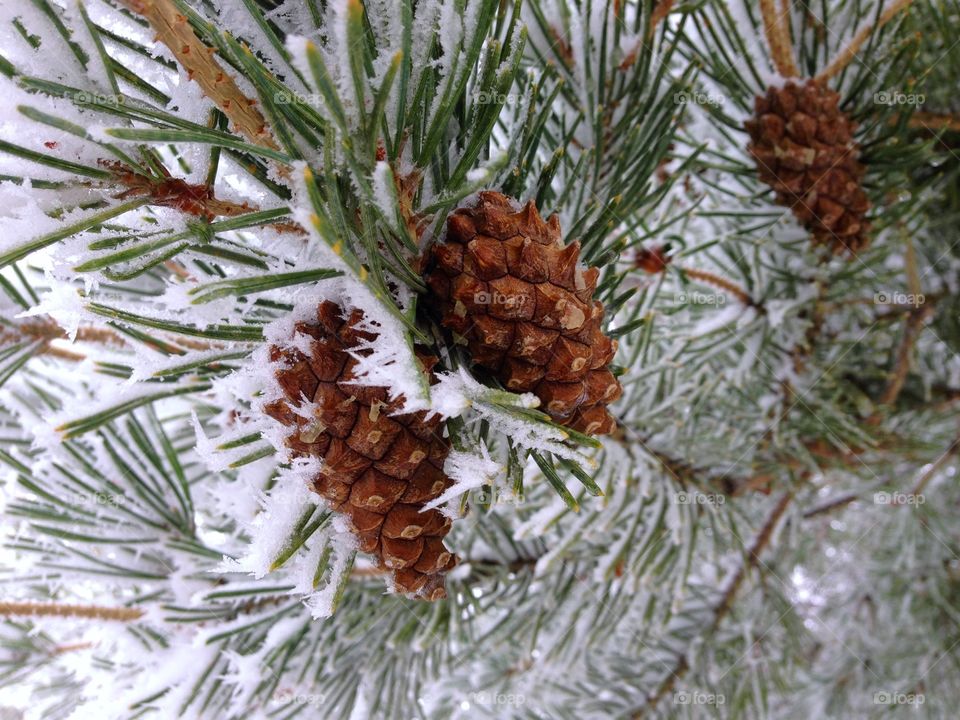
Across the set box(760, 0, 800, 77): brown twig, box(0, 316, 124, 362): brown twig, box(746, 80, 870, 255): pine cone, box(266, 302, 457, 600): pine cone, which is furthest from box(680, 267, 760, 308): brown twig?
box(0, 316, 124, 362): brown twig

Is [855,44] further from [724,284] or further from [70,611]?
[70,611]

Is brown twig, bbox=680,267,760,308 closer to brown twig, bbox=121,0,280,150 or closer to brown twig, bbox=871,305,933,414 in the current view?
brown twig, bbox=871,305,933,414

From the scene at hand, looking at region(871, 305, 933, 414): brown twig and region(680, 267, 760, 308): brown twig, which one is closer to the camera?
region(680, 267, 760, 308): brown twig

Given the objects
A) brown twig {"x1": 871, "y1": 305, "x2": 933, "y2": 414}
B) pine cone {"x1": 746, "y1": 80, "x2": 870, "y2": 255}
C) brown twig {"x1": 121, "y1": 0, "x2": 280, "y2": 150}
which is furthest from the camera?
brown twig {"x1": 871, "y1": 305, "x2": 933, "y2": 414}

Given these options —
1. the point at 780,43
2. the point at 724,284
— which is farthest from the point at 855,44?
the point at 724,284

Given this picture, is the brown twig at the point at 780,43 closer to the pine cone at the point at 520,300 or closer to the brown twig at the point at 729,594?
the pine cone at the point at 520,300

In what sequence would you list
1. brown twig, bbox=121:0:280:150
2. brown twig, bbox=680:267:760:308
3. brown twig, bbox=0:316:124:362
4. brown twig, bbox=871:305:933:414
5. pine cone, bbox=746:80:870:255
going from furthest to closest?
brown twig, bbox=871:305:933:414, brown twig, bbox=680:267:760:308, pine cone, bbox=746:80:870:255, brown twig, bbox=0:316:124:362, brown twig, bbox=121:0:280:150

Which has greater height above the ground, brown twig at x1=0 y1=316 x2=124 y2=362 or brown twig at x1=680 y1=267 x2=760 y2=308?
brown twig at x1=0 y1=316 x2=124 y2=362

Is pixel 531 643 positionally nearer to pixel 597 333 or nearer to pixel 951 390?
pixel 597 333
